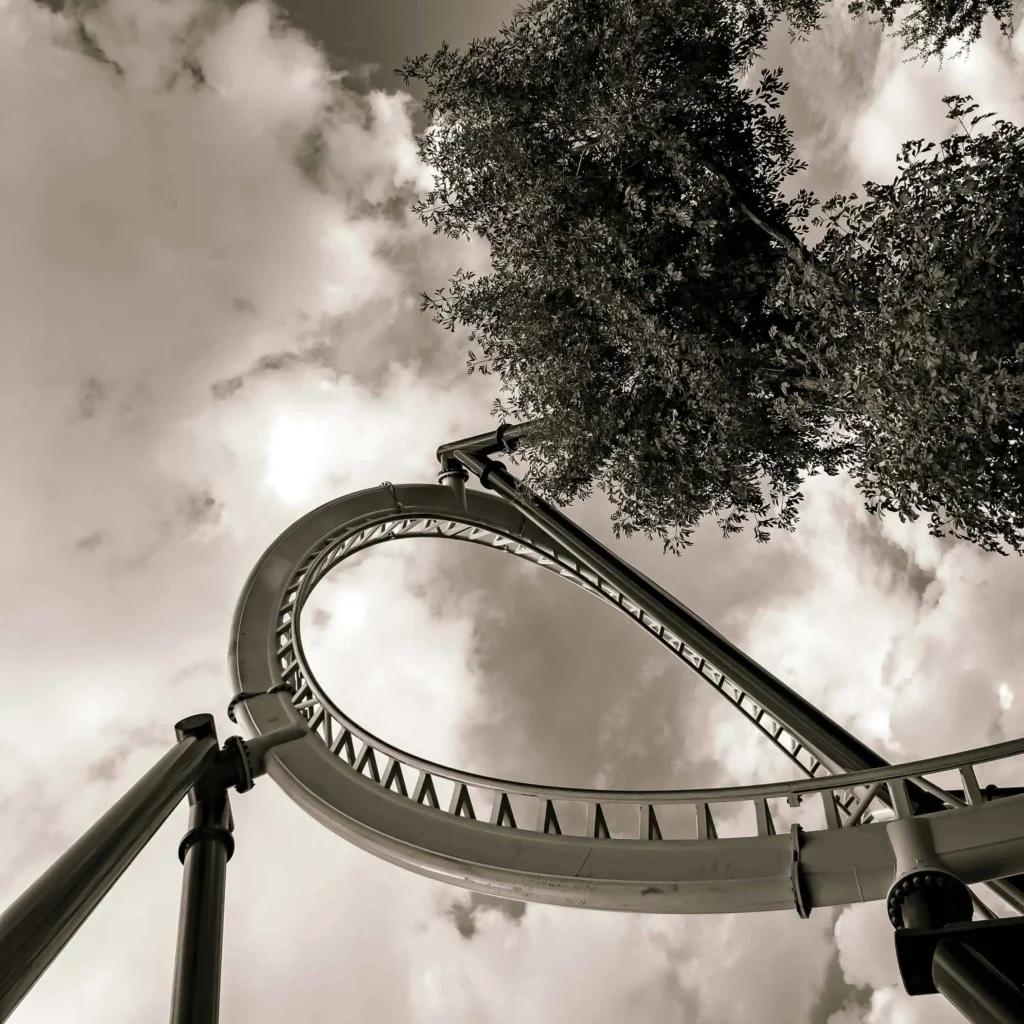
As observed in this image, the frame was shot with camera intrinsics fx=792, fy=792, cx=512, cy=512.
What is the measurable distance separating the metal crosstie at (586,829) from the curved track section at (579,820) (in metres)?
0.02

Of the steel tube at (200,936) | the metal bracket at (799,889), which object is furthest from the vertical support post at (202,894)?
the metal bracket at (799,889)

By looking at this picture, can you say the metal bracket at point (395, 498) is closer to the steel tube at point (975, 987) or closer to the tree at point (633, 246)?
the tree at point (633, 246)

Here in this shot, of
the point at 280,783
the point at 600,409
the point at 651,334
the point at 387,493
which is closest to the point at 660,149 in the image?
the point at 651,334

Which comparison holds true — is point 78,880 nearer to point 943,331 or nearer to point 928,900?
point 928,900

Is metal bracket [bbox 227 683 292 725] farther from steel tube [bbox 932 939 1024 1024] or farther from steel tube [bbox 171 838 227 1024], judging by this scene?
Answer: steel tube [bbox 932 939 1024 1024]

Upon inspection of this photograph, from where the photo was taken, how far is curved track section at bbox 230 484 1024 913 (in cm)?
659

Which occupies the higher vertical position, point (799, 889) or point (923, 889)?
point (799, 889)

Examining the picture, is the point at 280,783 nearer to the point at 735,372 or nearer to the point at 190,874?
the point at 190,874

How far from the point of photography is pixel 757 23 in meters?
11.2

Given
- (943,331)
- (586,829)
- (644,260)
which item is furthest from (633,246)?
(586,829)

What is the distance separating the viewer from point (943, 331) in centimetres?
757

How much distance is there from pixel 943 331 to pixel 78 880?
26.8 feet

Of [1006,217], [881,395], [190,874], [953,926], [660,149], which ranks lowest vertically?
[953,926]

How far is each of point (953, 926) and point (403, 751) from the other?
24.3 ft
